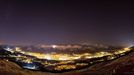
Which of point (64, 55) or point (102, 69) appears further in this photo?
point (102, 69)

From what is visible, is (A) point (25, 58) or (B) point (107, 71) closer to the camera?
(B) point (107, 71)

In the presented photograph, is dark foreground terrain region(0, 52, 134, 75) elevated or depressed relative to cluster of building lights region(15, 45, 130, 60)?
depressed

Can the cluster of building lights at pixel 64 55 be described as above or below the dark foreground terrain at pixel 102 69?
above

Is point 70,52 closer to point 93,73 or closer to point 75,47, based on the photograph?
point 75,47

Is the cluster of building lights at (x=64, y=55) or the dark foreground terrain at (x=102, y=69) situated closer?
the dark foreground terrain at (x=102, y=69)

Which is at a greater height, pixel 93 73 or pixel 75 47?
pixel 75 47

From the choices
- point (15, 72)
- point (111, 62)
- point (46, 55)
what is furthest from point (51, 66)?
point (111, 62)

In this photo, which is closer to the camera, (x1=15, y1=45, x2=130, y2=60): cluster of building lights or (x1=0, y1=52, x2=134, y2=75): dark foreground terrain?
(x1=0, y1=52, x2=134, y2=75): dark foreground terrain

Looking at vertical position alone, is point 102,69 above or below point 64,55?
below
